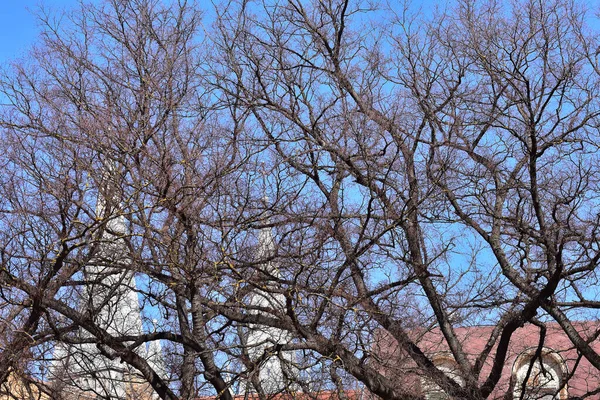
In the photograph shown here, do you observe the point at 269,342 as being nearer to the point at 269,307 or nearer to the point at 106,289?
the point at 269,307

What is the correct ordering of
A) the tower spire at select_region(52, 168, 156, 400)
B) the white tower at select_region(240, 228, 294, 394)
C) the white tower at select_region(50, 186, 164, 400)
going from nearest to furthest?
1. the tower spire at select_region(52, 168, 156, 400)
2. the white tower at select_region(240, 228, 294, 394)
3. the white tower at select_region(50, 186, 164, 400)

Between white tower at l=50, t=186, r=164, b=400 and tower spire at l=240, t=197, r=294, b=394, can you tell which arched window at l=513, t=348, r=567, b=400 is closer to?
tower spire at l=240, t=197, r=294, b=394

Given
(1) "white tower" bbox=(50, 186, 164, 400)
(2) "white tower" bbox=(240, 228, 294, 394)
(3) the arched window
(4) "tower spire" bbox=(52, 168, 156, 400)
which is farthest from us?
(3) the arched window

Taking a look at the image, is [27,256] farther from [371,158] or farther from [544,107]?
[544,107]

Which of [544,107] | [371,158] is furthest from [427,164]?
[544,107]

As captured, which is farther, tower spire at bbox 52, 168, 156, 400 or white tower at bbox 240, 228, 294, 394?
white tower at bbox 240, 228, 294, 394

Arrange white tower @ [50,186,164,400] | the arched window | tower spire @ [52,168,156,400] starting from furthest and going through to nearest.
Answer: the arched window → white tower @ [50,186,164,400] → tower spire @ [52,168,156,400]

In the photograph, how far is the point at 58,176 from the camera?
11.3 meters

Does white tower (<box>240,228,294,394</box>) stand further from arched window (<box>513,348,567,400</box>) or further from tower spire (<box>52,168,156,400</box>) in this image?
arched window (<box>513,348,567,400</box>)

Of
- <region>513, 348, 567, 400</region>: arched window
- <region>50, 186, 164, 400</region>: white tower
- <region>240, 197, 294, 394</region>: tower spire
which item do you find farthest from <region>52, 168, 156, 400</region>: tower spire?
<region>513, 348, 567, 400</region>: arched window

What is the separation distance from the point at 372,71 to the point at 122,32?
13.4 ft

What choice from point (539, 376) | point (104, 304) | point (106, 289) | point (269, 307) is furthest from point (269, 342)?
point (539, 376)

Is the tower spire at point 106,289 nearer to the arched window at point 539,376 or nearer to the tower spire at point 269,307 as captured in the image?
the tower spire at point 269,307

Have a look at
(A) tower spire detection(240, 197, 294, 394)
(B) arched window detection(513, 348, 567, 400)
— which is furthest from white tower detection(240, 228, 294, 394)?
(B) arched window detection(513, 348, 567, 400)
